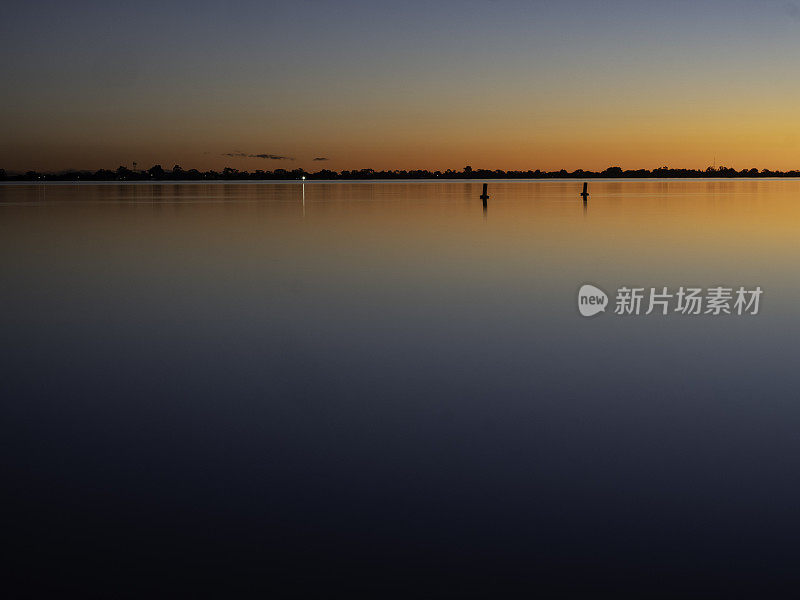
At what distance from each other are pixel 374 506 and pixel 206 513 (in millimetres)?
1191

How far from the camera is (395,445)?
6.86 meters

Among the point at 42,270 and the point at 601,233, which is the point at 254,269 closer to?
the point at 42,270

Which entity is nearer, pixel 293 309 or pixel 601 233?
pixel 293 309

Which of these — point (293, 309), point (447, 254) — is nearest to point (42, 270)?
point (293, 309)

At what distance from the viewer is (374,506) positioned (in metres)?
5.53

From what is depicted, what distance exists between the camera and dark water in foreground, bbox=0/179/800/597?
15.4ft

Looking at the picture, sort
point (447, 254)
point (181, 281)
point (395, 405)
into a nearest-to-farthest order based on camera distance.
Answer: point (395, 405), point (181, 281), point (447, 254)

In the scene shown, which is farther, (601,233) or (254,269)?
(601,233)

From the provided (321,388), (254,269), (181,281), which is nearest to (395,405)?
(321,388)

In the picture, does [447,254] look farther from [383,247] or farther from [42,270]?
[42,270]

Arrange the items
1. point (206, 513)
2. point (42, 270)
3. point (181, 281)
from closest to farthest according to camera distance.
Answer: point (206, 513) < point (181, 281) < point (42, 270)

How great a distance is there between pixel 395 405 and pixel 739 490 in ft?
11.8

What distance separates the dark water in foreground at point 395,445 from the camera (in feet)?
15.4

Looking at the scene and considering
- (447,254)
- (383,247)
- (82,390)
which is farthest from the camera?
(383,247)
